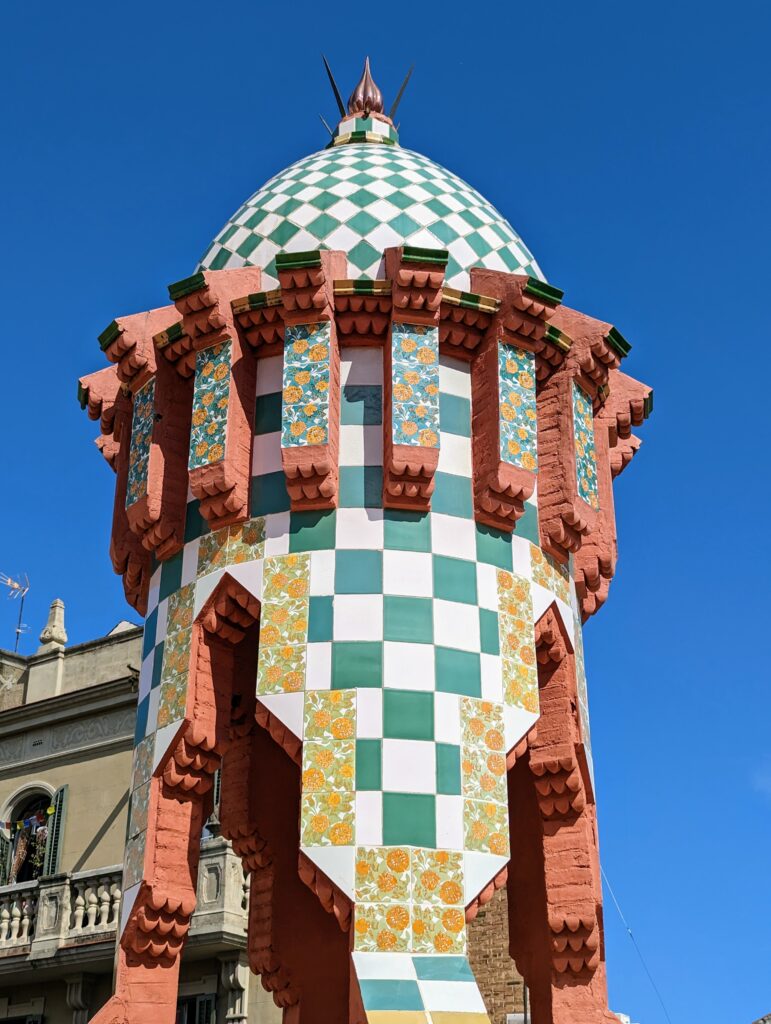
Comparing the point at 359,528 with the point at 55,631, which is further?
the point at 55,631

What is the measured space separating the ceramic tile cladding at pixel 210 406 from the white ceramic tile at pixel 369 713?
2290 mm

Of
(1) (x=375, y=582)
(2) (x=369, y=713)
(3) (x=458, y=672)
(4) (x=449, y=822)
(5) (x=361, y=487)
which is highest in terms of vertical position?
(5) (x=361, y=487)

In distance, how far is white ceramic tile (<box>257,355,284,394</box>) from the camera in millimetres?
11602

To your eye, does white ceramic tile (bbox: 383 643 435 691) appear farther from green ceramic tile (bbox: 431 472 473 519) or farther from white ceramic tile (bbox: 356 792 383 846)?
green ceramic tile (bbox: 431 472 473 519)

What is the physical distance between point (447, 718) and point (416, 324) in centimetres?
320

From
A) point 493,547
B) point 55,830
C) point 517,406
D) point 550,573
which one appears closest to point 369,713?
point 493,547

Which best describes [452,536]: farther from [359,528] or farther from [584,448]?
[584,448]

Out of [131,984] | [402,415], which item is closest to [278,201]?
[402,415]

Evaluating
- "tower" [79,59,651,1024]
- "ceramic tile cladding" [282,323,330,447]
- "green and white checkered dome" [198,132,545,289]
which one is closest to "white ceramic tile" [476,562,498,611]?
"tower" [79,59,651,1024]

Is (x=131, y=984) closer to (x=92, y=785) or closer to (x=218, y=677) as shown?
(x=218, y=677)

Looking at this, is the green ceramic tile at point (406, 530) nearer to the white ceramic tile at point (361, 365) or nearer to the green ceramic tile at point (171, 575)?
the white ceramic tile at point (361, 365)

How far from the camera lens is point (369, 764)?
10.0m

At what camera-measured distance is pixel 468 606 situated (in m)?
10.8

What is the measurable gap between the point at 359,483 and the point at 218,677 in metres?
1.93
